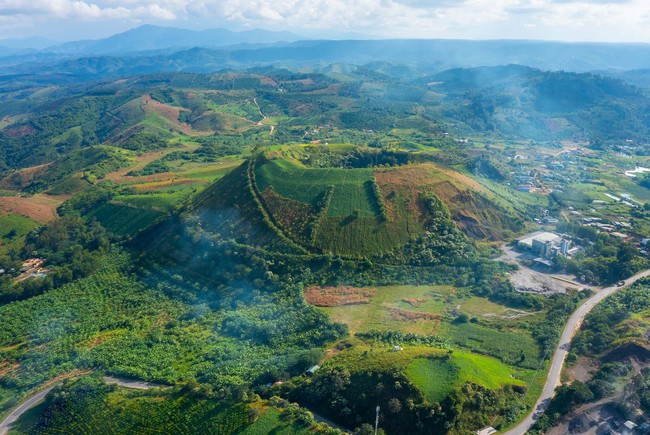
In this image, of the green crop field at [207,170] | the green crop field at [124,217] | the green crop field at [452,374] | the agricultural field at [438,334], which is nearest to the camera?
the green crop field at [452,374]

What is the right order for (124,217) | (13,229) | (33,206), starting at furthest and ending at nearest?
(33,206)
(124,217)
(13,229)

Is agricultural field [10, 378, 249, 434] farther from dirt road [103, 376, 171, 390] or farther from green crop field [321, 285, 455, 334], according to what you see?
green crop field [321, 285, 455, 334]

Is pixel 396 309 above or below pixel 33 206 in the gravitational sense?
below

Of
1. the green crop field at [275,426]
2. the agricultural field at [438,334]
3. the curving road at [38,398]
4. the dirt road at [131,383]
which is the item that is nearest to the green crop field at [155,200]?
the agricultural field at [438,334]

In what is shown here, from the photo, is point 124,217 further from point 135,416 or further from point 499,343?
point 499,343

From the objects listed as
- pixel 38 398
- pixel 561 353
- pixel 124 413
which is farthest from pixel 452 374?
pixel 38 398

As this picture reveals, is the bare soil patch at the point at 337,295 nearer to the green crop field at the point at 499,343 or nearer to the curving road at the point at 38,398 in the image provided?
the green crop field at the point at 499,343

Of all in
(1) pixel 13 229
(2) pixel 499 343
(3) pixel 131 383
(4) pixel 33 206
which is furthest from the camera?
(4) pixel 33 206
